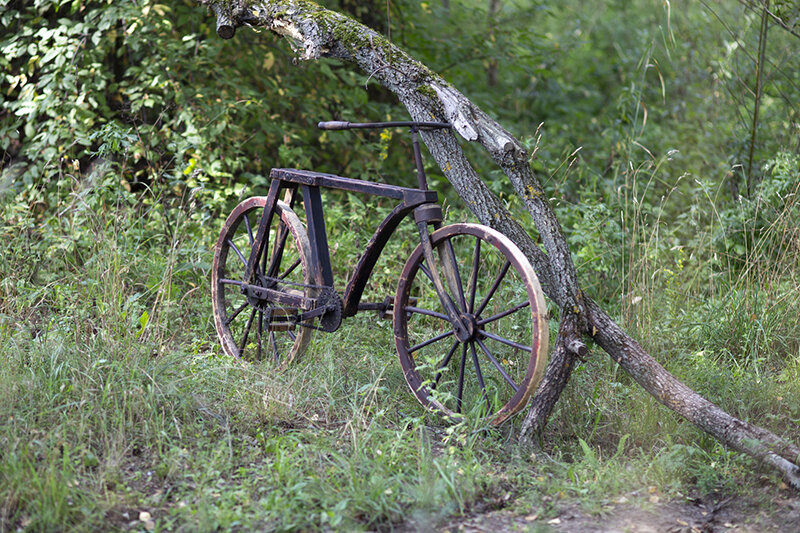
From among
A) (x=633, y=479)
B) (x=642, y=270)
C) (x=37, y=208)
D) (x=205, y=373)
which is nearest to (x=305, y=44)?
(x=205, y=373)

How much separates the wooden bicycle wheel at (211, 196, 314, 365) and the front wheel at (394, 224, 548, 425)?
647 mm

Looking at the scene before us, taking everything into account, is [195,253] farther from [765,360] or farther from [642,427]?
[765,360]

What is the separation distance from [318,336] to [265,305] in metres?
0.37

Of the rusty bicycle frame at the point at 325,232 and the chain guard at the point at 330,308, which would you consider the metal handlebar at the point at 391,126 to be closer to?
the rusty bicycle frame at the point at 325,232

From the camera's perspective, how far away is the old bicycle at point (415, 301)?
3383mm

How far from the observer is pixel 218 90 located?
5926 millimetres

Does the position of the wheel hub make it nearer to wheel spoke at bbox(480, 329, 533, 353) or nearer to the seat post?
wheel spoke at bbox(480, 329, 533, 353)

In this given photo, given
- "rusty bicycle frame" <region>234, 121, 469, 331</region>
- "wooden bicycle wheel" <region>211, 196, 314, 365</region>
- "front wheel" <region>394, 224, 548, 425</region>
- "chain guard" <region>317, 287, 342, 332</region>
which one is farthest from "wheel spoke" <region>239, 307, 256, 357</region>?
"front wheel" <region>394, 224, 548, 425</region>

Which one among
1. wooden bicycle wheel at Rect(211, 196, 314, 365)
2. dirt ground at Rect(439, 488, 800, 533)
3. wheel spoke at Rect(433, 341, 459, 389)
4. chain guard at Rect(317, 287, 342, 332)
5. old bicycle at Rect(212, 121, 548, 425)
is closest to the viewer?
dirt ground at Rect(439, 488, 800, 533)

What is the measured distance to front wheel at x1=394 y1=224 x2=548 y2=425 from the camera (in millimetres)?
3199

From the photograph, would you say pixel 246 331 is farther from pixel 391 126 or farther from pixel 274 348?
pixel 391 126

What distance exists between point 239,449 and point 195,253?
216 cm

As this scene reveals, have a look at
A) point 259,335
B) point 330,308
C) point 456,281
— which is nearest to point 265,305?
→ point 259,335

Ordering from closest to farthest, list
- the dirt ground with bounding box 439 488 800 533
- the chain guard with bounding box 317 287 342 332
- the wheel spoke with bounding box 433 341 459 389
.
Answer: the dirt ground with bounding box 439 488 800 533 → the wheel spoke with bounding box 433 341 459 389 → the chain guard with bounding box 317 287 342 332
